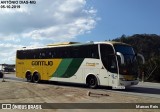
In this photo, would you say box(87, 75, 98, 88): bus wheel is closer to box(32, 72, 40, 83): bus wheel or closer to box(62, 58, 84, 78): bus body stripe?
box(62, 58, 84, 78): bus body stripe

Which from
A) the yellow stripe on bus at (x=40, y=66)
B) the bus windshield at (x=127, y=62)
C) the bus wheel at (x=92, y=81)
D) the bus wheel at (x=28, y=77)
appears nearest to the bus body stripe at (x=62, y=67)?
the yellow stripe on bus at (x=40, y=66)

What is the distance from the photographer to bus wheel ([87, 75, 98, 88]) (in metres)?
24.2

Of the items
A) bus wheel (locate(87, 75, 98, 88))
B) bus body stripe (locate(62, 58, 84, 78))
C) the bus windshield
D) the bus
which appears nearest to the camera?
the bus windshield

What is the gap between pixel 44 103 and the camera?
50.2 feet

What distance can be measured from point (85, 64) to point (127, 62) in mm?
3685

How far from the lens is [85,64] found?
25.1 meters

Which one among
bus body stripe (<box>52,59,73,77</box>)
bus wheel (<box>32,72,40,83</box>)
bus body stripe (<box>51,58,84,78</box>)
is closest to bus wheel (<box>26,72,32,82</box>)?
bus wheel (<box>32,72,40,83</box>)

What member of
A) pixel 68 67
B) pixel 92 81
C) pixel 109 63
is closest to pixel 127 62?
pixel 109 63

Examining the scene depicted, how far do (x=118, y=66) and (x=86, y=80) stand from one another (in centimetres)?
352

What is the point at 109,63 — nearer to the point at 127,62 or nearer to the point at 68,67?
the point at 127,62

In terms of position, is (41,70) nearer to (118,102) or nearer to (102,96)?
(102,96)

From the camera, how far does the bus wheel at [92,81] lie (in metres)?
24.2

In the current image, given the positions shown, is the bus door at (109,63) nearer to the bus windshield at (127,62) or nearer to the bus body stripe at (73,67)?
the bus windshield at (127,62)

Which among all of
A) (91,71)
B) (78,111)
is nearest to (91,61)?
(91,71)
